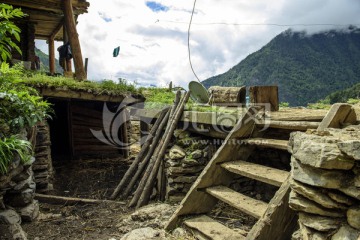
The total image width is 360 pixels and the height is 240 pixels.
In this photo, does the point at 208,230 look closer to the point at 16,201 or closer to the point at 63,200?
the point at 16,201

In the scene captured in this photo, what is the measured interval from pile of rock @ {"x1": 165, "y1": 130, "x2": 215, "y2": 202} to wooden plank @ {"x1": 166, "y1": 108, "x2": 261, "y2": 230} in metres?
1.38

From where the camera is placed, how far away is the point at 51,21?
1173cm

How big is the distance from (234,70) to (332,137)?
4466cm

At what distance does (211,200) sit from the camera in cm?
346

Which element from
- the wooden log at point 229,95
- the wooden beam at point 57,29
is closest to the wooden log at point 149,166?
the wooden log at point 229,95

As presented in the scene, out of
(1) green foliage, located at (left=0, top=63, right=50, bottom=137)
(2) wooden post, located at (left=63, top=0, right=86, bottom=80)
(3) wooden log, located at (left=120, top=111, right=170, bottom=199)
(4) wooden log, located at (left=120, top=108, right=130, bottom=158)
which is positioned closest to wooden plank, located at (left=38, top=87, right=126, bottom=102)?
(2) wooden post, located at (left=63, top=0, right=86, bottom=80)

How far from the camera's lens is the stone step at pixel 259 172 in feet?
8.81

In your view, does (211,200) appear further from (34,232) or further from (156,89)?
(156,89)

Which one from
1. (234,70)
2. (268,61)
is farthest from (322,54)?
(234,70)

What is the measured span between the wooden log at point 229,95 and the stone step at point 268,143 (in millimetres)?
1980

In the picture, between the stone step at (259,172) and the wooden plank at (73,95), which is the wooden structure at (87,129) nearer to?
the wooden plank at (73,95)

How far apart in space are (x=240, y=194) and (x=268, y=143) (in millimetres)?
629

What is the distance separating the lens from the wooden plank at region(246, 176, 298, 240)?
239 cm

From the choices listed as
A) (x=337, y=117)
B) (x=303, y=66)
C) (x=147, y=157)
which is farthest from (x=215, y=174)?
(x=303, y=66)
